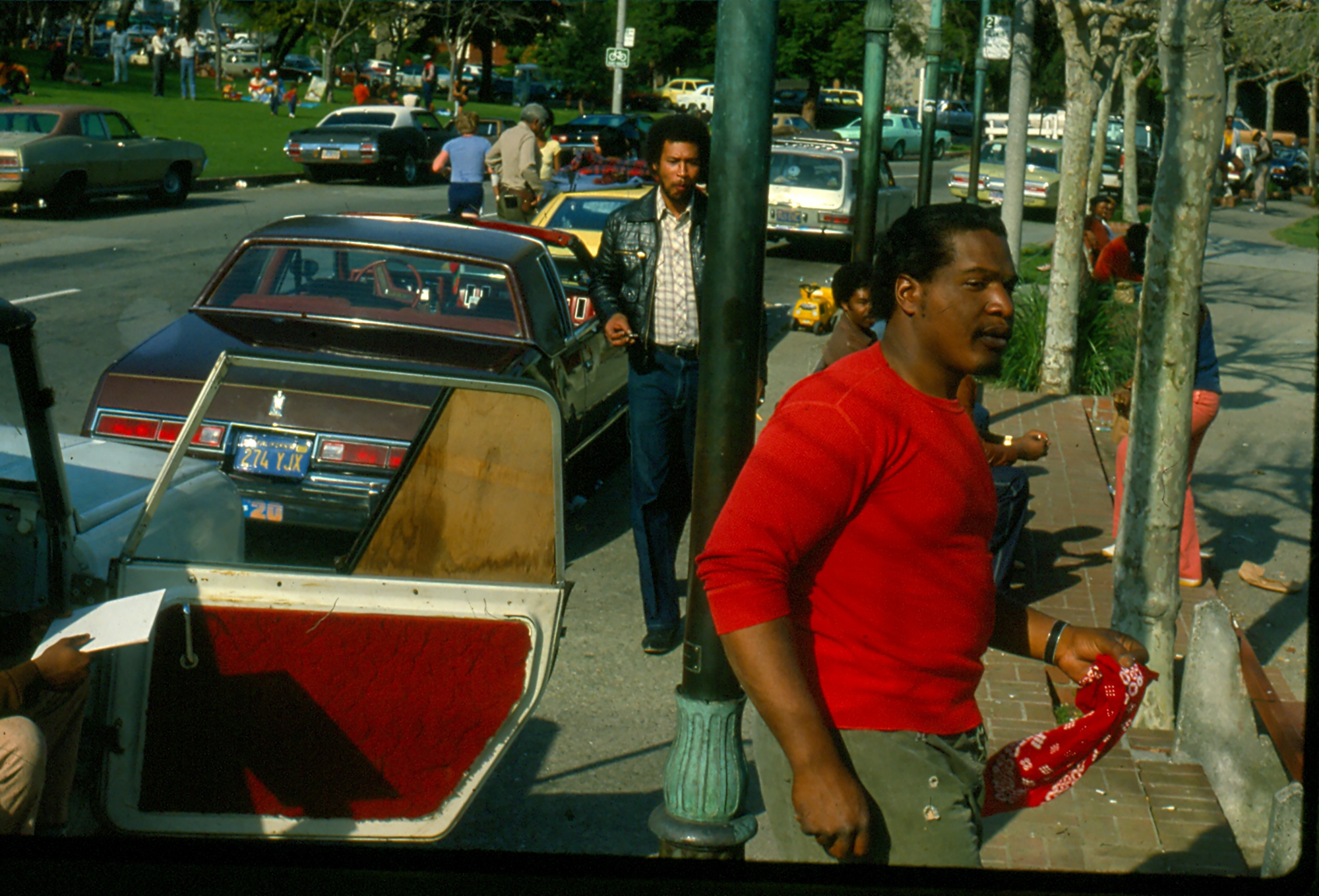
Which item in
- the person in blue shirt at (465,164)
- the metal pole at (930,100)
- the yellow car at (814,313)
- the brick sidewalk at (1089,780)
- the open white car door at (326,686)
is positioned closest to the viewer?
the open white car door at (326,686)

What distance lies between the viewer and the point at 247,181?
24.4 metres

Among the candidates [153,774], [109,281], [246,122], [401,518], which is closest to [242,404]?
[401,518]

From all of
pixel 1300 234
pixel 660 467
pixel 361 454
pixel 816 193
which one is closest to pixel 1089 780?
pixel 660 467

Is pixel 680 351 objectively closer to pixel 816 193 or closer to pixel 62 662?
pixel 62 662

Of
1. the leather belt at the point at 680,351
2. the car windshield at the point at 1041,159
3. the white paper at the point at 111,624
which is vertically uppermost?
the car windshield at the point at 1041,159

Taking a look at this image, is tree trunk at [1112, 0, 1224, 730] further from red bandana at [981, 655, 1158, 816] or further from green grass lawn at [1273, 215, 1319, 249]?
green grass lawn at [1273, 215, 1319, 249]

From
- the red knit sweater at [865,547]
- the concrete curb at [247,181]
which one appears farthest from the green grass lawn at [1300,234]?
the red knit sweater at [865,547]

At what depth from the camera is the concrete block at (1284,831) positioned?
3255 mm

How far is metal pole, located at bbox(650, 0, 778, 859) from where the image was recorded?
2.64 meters

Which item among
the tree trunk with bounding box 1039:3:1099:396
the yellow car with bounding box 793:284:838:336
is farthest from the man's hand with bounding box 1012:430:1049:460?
the yellow car with bounding box 793:284:838:336

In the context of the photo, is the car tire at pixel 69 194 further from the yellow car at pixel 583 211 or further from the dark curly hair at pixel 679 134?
the dark curly hair at pixel 679 134

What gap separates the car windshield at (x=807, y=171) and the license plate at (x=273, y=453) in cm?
1407

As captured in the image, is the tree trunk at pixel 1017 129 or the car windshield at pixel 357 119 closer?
the tree trunk at pixel 1017 129

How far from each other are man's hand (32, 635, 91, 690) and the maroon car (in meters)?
2.54
